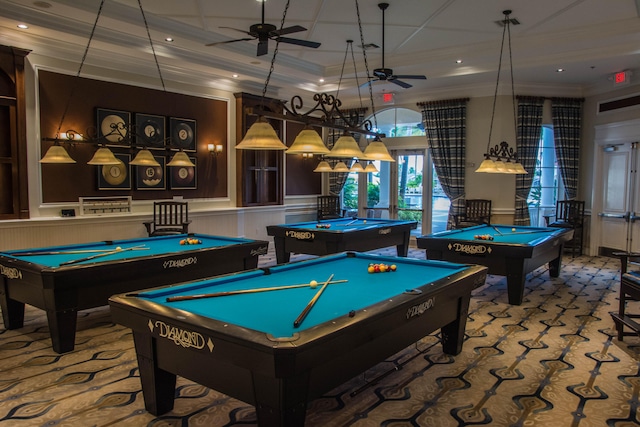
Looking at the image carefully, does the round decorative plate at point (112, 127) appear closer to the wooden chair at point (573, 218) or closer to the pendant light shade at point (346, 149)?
the pendant light shade at point (346, 149)

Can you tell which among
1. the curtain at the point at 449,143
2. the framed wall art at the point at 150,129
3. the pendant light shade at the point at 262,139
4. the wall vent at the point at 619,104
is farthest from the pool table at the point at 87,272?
the wall vent at the point at 619,104

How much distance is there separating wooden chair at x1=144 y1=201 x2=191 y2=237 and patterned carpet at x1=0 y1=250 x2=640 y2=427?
2404mm

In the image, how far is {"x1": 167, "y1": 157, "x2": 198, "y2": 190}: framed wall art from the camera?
7.58m

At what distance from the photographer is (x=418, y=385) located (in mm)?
3129

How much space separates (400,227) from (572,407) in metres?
4.29

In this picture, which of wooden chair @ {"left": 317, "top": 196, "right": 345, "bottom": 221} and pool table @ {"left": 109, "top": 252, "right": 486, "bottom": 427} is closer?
pool table @ {"left": 109, "top": 252, "right": 486, "bottom": 427}

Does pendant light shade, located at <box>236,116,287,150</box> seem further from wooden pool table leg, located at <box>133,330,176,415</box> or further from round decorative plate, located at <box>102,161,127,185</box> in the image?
round decorative plate, located at <box>102,161,127,185</box>

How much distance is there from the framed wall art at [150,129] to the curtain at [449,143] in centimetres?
513

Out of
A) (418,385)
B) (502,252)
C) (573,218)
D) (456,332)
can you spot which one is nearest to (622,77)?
(573,218)

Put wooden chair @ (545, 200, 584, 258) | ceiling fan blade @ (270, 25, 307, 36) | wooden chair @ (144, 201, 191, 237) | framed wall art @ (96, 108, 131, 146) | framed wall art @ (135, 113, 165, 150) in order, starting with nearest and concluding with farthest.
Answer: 1. ceiling fan blade @ (270, 25, 307, 36)
2. framed wall art @ (96, 108, 131, 146)
3. wooden chair @ (144, 201, 191, 237)
4. framed wall art @ (135, 113, 165, 150)
5. wooden chair @ (545, 200, 584, 258)

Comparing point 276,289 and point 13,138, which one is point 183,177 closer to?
point 13,138

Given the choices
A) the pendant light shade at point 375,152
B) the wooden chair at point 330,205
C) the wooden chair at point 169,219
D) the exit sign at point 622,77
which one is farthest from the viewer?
the wooden chair at point 330,205

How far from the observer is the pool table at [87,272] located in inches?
140

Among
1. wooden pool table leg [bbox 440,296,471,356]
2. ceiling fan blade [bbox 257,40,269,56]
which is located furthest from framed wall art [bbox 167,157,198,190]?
wooden pool table leg [bbox 440,296,471,356]
